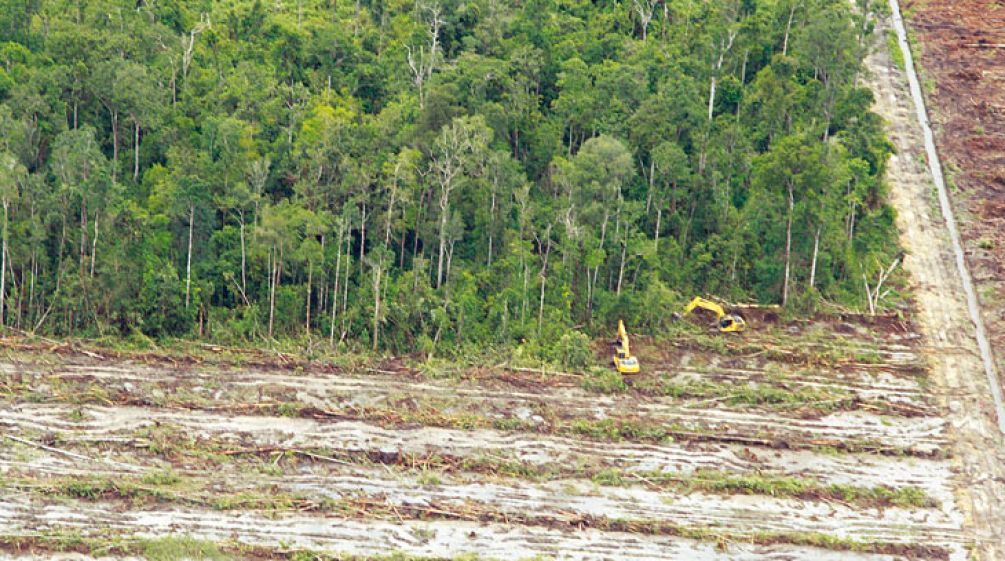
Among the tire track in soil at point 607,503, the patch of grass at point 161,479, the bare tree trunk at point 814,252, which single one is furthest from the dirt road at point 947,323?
the patch of grass at point 161,479

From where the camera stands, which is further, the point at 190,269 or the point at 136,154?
the point at 136,154

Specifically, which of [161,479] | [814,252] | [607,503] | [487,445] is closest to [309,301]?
[487,445]

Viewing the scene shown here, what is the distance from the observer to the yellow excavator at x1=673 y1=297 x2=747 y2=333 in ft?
176

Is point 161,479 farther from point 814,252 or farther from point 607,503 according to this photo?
point 814,252

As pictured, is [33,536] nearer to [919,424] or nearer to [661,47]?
[919,424]

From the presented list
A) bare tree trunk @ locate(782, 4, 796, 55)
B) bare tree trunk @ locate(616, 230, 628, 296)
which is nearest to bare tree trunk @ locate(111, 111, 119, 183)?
bare tree trunk @ locate(616, 230, 628, 296)

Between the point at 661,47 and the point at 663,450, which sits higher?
the point at 661,47

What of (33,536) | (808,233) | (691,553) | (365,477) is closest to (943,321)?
(808,233)

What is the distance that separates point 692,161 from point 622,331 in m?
10.3

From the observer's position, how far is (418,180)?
5525cm

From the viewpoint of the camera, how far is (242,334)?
5156 cm

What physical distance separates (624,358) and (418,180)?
34.9 feet

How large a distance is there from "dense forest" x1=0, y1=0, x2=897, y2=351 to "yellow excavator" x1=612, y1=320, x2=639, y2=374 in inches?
51.1

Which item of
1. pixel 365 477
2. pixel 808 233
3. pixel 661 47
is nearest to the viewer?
pixel 365 477
